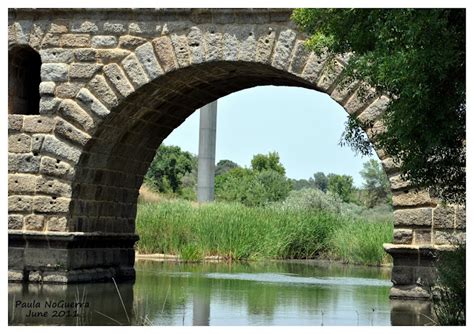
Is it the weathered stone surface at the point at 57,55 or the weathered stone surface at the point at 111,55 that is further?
the weathered stone surface at the point at 57,55

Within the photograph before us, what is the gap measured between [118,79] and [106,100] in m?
0.36

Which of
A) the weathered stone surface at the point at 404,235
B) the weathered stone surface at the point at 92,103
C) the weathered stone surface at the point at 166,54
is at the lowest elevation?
the weathered stone surface at the point at 404,235

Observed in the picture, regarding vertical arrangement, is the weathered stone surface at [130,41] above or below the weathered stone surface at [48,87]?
above

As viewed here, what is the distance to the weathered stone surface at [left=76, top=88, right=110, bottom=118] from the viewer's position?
16516 mm

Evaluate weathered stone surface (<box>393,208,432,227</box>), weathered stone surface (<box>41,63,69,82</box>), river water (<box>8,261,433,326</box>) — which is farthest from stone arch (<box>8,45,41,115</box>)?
weathered stone surface (<box>393,208,432,227</box>)

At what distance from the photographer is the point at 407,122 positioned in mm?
10914

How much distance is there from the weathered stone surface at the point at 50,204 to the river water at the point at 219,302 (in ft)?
3.69

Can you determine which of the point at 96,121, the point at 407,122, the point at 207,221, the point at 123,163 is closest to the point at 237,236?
the point at 207,221

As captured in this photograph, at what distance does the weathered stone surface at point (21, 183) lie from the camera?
1680cm

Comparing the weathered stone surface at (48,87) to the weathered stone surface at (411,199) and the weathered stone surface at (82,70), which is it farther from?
the weathered stone surface at (411,199)

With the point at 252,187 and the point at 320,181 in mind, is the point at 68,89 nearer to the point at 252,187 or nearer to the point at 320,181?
the point at 252,187

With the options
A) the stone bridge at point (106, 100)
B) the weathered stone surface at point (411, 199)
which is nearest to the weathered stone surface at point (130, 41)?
the stone bridge at point (106, 100)

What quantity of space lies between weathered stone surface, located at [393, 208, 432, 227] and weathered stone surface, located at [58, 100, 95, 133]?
4679 mm

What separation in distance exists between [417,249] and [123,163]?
5538mm
